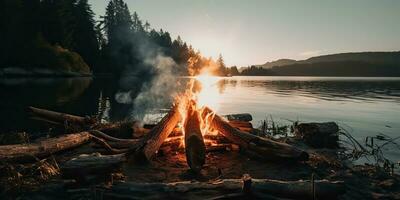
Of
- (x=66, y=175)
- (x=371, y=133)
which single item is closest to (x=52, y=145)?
(x=66, y=175)

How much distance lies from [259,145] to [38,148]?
6112 millimetres

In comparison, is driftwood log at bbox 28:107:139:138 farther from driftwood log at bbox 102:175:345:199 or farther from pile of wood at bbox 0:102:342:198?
driftwood log at bbox 102:175:345:199

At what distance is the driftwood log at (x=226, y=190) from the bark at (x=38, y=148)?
310cm

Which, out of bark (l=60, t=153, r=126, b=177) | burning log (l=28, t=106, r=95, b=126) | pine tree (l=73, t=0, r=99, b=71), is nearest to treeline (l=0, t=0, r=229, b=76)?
pine tree (l=73, t=0, r=99, b=71)

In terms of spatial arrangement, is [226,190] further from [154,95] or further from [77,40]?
[77,40]

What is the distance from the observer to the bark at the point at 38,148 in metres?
A: 8.12

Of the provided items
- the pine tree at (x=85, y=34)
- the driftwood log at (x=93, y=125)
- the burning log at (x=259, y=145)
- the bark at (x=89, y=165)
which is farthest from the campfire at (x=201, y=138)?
the pine tree at (x=85, y=34)

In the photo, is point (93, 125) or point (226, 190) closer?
point (226, 190)

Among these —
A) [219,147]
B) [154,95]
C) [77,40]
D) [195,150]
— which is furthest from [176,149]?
[77,40]

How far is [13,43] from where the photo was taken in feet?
210

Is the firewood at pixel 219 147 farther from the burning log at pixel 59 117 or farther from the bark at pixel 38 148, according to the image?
the burning log at pixel 59 117

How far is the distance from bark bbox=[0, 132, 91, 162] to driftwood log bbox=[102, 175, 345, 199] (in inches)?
122

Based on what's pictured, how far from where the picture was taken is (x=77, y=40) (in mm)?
91250

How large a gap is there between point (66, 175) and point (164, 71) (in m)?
113
